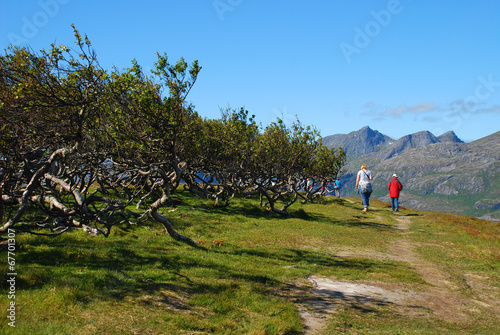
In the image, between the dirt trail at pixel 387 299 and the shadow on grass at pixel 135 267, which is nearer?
the shadow on grass at pixel 135 267

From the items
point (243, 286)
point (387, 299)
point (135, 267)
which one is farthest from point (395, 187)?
point (135, 267)

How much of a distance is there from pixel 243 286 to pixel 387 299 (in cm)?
517

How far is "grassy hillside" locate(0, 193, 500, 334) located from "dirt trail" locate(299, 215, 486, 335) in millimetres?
44

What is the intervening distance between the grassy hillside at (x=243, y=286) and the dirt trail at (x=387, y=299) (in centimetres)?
4

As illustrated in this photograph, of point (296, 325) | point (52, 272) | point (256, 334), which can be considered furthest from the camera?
point (52, 272)

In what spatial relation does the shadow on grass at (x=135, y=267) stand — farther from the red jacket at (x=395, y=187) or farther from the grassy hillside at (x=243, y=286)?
the red jacket at (x=395, y=187)

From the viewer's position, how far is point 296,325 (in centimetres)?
954

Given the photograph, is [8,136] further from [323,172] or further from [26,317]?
[323,172]

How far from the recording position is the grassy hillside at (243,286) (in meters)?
8.98

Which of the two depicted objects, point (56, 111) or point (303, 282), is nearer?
point (303, 282)

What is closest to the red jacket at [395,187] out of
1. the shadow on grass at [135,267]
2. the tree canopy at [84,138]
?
the tree canopy at [84,138]

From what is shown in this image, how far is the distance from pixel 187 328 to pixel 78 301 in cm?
306

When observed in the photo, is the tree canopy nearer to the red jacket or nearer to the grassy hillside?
the grassy hillside

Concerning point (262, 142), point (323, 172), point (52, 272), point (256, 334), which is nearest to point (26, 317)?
point (52, 272)
